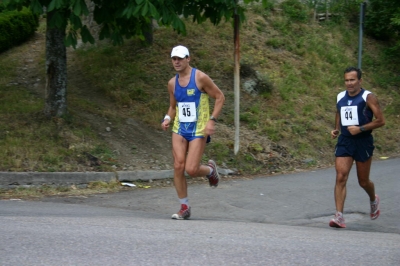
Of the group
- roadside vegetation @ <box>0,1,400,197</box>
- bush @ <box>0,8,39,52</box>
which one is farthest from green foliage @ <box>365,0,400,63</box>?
bush @ <box>0,8,39,52</box>

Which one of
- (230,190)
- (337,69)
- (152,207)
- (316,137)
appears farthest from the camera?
(337,69)

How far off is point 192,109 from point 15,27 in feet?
30.8

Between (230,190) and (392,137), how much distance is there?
6.14m

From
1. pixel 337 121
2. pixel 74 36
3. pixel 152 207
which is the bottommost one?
pixel 152 207

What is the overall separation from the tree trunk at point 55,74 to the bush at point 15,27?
4347 mm

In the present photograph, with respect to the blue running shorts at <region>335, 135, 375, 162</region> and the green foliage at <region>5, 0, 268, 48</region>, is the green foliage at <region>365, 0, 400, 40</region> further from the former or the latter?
the blue running shorts at <region>335, 135, 375, 162</region>

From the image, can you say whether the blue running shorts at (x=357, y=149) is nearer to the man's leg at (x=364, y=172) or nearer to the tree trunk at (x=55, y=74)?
the man's leg at (x=364, y=172)

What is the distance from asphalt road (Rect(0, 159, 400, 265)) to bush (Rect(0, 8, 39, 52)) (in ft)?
23.5

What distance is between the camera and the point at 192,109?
7324 millimetres

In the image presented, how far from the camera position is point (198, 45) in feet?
50.0

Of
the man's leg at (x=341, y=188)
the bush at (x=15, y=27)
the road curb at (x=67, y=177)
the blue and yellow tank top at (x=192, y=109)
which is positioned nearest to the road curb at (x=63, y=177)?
the road curb at (x=67, y=177)

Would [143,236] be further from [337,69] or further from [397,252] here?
[337,69]

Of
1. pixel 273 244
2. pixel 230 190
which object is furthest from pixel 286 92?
pixel 273 244

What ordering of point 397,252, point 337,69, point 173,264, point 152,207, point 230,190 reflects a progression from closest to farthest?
point 173,264 → point 397,252 → point 152,207 → point 230,190 → point 337,69
